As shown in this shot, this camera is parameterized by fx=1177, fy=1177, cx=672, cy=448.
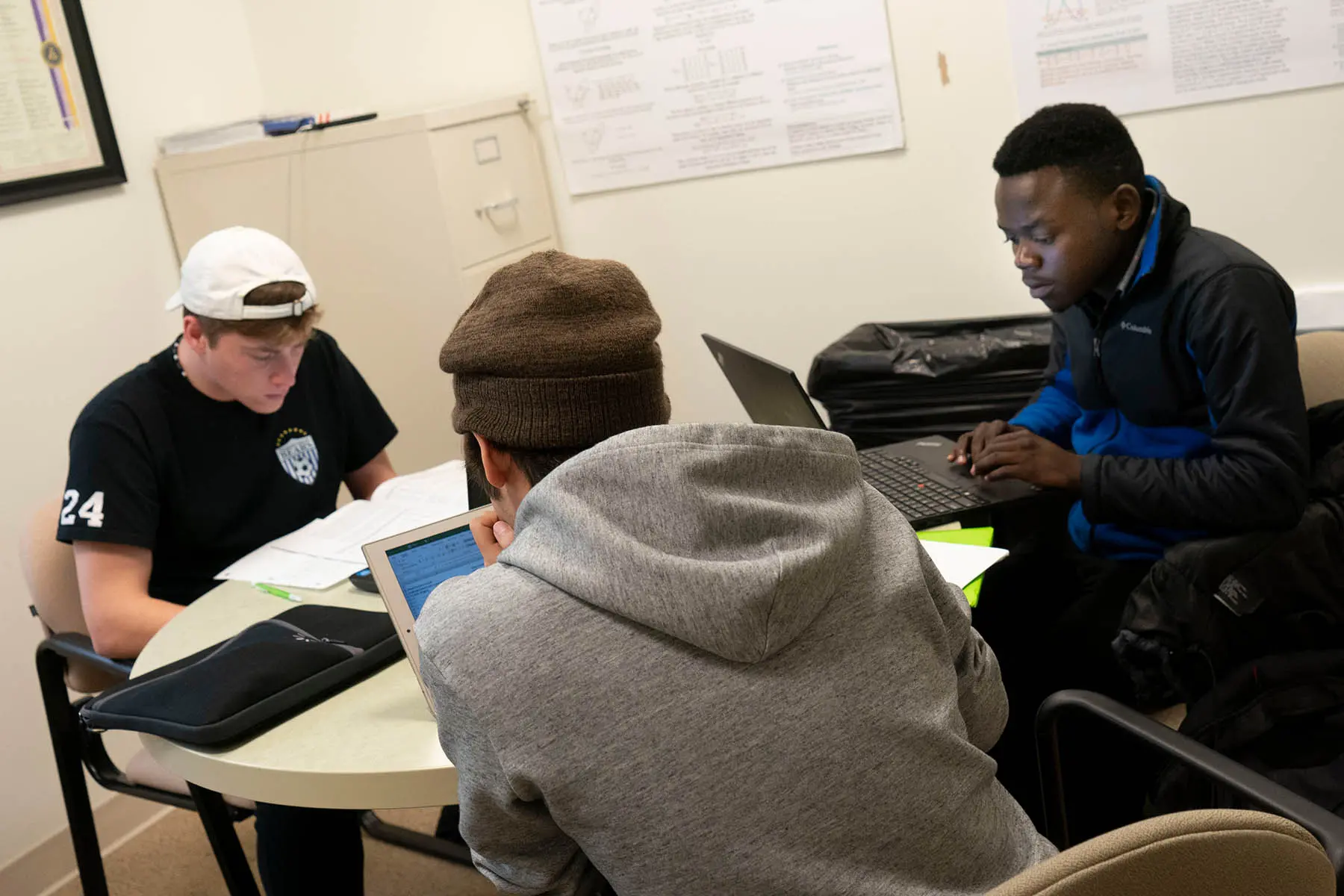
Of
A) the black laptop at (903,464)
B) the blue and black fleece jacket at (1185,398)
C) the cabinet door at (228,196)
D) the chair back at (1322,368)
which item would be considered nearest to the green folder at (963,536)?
the black laptop at (903,464)

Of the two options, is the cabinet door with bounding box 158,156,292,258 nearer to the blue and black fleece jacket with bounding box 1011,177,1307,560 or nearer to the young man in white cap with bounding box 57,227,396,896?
the young man in white cap with bounding box 57,227,396,896

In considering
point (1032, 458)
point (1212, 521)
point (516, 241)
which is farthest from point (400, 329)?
point (1212, 521)

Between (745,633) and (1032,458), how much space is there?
1.14m

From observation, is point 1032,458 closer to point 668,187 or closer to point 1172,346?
point 1172,346

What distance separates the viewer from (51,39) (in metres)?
2.73

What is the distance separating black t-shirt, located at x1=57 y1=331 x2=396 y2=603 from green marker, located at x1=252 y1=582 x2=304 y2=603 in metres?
0.21

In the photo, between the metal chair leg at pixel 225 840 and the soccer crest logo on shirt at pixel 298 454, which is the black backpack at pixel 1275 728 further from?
the soccer crest logo on shirt at pixel 298 454

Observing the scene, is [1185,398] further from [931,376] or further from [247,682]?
[247,682]

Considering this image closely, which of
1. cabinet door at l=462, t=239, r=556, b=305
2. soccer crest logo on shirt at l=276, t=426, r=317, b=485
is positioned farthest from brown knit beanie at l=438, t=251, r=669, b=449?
cabinet door at l=462, t=239, r=556, b=305

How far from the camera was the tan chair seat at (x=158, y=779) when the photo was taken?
1887mm

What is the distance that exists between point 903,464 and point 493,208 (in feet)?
4.68

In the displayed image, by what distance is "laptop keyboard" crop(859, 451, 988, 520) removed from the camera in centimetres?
179

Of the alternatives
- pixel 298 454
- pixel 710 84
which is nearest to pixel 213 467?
pixel 298 454

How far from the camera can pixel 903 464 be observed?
2016 millimetres
